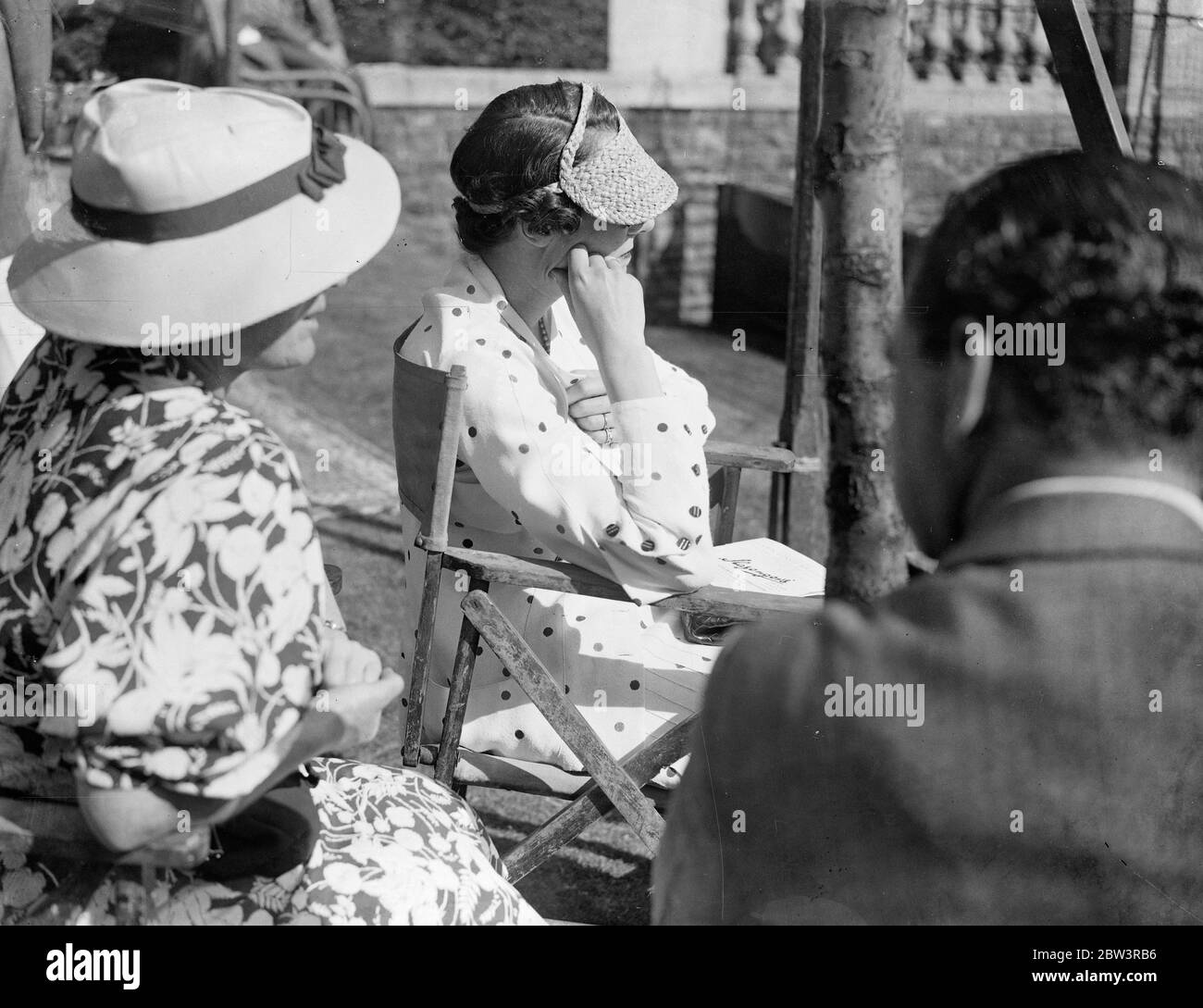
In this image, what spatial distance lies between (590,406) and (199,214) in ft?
4.08

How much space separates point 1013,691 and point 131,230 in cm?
111

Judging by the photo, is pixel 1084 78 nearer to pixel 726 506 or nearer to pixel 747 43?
pixel 726 506

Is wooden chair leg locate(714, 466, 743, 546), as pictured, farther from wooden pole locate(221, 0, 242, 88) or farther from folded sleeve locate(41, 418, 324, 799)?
wooden pole locate(221, 0, 242, 88)

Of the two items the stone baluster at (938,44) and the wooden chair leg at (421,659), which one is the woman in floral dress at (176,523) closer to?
the wooden chair leg at (421,659)

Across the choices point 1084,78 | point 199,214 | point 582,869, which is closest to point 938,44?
point 1084,78

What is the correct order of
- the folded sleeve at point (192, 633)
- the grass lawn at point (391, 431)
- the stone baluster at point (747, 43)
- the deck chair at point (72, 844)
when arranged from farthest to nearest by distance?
the stone baluster at point (747, 43)
the grass lawn at point (391, 431)
the deck chair at point (72, 844)
the folded sleeve at point (192, 633)

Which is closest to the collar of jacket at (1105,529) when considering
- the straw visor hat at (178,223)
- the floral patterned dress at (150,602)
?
the floral patterned dress at (150,602)

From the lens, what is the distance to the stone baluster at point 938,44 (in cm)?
597

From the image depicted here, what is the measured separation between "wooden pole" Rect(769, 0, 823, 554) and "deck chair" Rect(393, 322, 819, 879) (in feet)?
5.57

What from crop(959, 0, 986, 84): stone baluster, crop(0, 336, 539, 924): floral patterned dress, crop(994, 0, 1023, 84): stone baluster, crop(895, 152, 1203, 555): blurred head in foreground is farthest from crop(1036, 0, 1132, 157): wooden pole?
crop(959, 0, 986, 84): stone baluster

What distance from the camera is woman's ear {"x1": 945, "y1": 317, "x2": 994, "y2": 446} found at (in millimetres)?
1326

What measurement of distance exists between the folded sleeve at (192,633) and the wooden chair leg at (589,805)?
1117 mm

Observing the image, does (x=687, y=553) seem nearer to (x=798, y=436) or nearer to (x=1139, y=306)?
(x=1139, y=306)

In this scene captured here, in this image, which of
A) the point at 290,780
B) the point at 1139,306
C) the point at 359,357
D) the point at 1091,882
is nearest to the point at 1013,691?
the point at 1091,882
